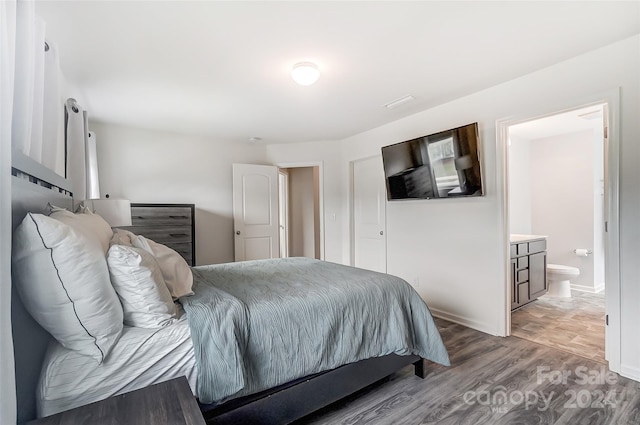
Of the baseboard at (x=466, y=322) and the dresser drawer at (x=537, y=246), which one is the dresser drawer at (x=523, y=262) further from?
the baseboard at (x=466, y=322)

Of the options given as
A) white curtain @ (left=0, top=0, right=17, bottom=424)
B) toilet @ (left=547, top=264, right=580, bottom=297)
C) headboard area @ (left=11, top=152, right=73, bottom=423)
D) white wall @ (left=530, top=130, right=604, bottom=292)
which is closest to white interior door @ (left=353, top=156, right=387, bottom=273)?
toilet @ (left=547, top=264, right=580, bottom=297)

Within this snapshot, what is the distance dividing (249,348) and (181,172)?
132 inches

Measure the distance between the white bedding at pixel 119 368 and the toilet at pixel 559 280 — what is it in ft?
14.7

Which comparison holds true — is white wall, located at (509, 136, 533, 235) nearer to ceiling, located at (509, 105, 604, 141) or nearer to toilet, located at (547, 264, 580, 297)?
ceiling, located at (509, 105, 604, 141)

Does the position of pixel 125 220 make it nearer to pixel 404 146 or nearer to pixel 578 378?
pixel 404 146

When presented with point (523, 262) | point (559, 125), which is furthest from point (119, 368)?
point (559, 125)

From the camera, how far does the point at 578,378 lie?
206 centimetres

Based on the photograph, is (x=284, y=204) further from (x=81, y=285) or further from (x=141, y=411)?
(x=141, y=411)

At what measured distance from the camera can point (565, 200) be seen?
4.42m

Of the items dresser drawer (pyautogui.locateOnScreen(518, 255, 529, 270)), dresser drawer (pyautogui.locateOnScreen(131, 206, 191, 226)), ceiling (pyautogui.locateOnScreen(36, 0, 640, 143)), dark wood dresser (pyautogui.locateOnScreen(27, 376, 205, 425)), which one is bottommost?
dark wood dresser (pyautogui.locateOnScreen(27, 376, 205, 425))

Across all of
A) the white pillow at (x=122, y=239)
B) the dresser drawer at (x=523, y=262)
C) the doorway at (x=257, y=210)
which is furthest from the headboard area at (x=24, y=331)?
the dresser drawer at (x=523, y=262)

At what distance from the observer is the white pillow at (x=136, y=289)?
126 cm

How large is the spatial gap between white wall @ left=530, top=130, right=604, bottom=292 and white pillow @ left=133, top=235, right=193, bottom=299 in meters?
5.14

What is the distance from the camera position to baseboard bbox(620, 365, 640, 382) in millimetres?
2029
